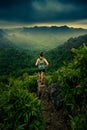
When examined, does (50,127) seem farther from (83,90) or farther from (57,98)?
(83,90)

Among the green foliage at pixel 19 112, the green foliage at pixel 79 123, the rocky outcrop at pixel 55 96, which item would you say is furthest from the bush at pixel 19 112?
the rocky outcrop at pixel 55 96

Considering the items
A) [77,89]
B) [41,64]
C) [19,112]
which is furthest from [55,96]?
[77,89]

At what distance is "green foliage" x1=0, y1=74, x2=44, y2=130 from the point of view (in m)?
9.19

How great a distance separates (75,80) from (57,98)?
3159 millimetres

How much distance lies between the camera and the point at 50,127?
11.1 m

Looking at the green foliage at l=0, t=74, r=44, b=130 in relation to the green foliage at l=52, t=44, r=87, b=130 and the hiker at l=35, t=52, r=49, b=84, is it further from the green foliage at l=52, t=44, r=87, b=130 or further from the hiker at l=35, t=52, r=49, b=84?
the hiker at l=35, t=52, r=49, b=84

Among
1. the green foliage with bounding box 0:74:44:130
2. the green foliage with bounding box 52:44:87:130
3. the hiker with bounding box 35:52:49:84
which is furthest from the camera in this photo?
the hiker with bounding box 35:52:49:84

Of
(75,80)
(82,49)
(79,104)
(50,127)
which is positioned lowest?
(50,127)

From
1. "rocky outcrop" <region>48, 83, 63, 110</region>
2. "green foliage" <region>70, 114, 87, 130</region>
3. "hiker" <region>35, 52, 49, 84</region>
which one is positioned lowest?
"green foliage" <region>70, 114, 87, 130</region>

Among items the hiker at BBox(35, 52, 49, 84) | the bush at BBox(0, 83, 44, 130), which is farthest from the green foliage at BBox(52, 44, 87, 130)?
the hiker at BBox(35, 52, 49, 84)

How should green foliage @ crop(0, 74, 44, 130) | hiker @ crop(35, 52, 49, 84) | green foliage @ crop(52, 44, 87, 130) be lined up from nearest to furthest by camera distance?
green foliage @ crop(52, 44, 87, 130) → green foliage @ crop(0, 74, 44, 130) → hiker @ crop(35, 52, 49, 84)

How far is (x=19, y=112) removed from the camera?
945 cm

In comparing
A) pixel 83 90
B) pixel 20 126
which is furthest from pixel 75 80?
pixel 20 126

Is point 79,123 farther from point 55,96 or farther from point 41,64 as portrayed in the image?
point 41,64
